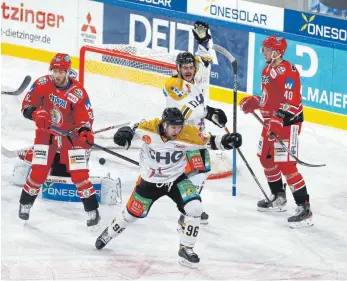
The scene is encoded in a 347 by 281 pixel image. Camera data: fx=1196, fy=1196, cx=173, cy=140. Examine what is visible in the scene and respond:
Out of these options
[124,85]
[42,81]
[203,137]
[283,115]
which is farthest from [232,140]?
[124,85]

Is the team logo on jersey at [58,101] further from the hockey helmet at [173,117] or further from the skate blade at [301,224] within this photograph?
the skate blade at [301,224]

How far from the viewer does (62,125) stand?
26.1 feet

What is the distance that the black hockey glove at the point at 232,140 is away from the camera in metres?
7.10

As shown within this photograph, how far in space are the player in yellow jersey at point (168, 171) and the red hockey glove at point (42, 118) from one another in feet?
2.40

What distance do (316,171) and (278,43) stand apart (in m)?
1.82

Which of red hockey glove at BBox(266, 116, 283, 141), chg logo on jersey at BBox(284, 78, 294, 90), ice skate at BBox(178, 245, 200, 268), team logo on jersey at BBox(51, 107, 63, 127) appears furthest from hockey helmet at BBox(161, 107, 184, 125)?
chg logo on jersey at BBox(284, 78, 294, 90)

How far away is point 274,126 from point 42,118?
1.59m

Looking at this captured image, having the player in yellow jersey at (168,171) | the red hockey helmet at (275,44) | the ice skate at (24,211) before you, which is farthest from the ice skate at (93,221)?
the red hockey helmet at (275,44)

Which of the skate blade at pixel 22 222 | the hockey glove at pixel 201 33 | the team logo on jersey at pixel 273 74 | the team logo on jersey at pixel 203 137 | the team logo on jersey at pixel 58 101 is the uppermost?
the hockey glove at pixel 201 33

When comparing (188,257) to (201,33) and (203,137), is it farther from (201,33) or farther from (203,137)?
(201,33)

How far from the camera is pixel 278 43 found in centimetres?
829

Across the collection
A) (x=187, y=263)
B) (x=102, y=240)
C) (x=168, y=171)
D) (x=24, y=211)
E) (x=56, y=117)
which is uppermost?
(x=56, y=117)

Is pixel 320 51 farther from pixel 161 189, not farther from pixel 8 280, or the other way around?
pixel 8 280

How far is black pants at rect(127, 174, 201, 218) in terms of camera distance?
7.20 meters
